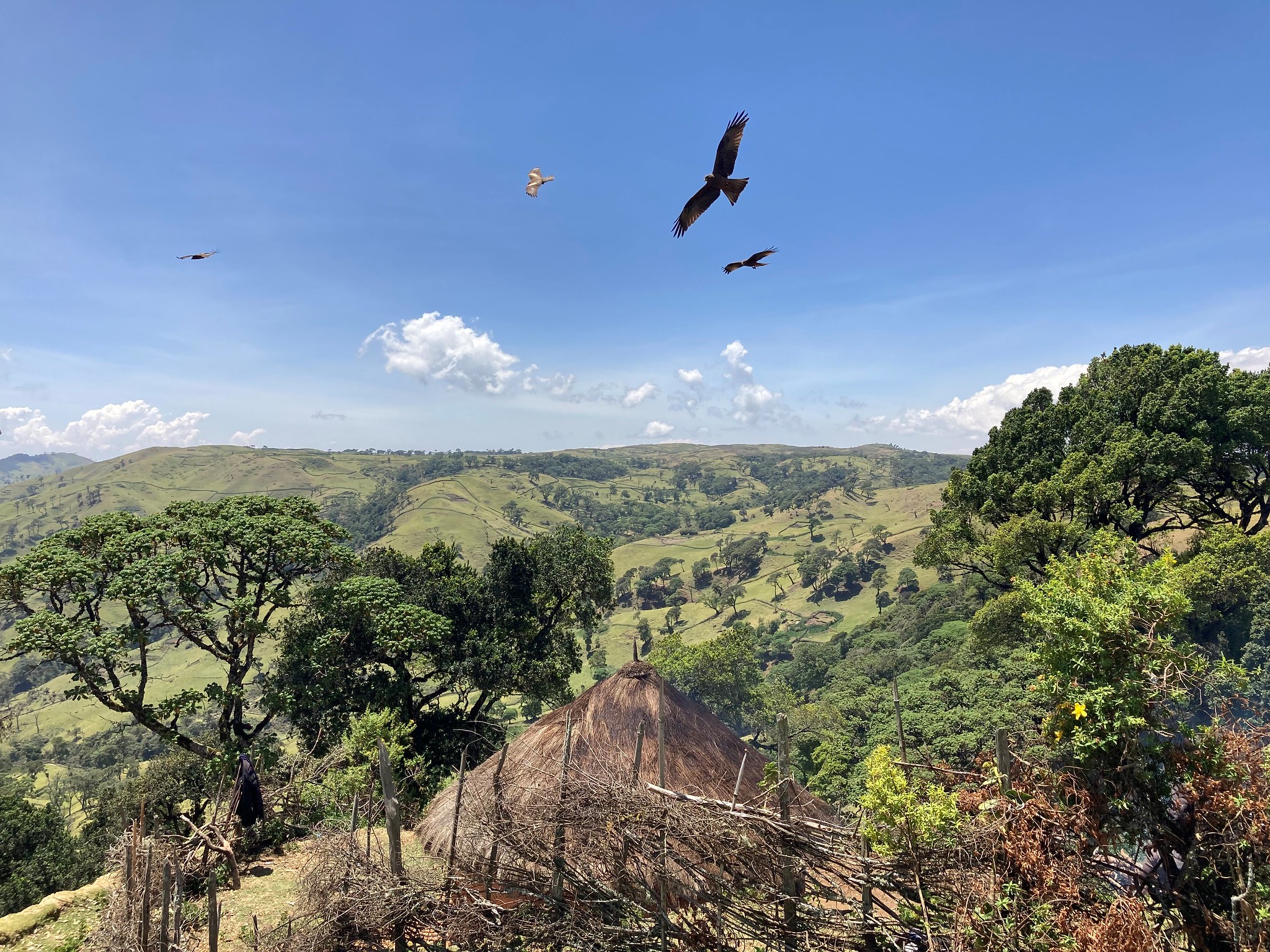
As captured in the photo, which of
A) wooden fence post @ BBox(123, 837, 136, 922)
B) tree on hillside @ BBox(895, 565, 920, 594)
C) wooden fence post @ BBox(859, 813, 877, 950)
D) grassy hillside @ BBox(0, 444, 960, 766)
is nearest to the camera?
wooden fence post @ BBox(859, 813, 877, 950)

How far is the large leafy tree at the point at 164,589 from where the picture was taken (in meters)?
13.2

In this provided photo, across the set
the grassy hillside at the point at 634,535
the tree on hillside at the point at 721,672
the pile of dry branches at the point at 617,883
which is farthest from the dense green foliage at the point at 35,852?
the grassy hillside at the point at 634,535

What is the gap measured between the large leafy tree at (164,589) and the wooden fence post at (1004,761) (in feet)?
50.5

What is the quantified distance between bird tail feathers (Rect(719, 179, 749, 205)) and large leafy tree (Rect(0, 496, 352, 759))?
13761 mm

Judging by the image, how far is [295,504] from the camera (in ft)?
58.1

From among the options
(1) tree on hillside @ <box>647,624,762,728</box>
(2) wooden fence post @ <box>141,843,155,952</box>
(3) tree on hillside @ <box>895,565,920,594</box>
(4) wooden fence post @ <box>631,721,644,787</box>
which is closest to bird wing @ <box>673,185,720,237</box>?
(4) wooden fence post @ <box>631,721,644,787</box>

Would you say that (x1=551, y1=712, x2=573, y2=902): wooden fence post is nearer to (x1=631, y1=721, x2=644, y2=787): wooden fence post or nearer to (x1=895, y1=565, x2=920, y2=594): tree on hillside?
(x1=631, y1=721, x2=644, y2=787): wooden fence post

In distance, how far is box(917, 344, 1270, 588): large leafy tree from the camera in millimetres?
17375

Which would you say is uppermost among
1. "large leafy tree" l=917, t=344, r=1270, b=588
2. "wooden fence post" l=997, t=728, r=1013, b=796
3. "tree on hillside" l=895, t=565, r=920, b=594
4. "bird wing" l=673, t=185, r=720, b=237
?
"bird wing" l=673, t=185, r=720, b=237

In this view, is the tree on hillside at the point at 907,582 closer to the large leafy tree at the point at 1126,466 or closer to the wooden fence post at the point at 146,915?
the large leafy tree at the point at 1126,466

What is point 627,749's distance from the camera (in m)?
11.5

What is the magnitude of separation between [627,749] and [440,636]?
336 inches

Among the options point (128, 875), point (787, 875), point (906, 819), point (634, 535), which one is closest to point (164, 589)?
point (128, 875)

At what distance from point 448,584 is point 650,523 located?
169478mm
